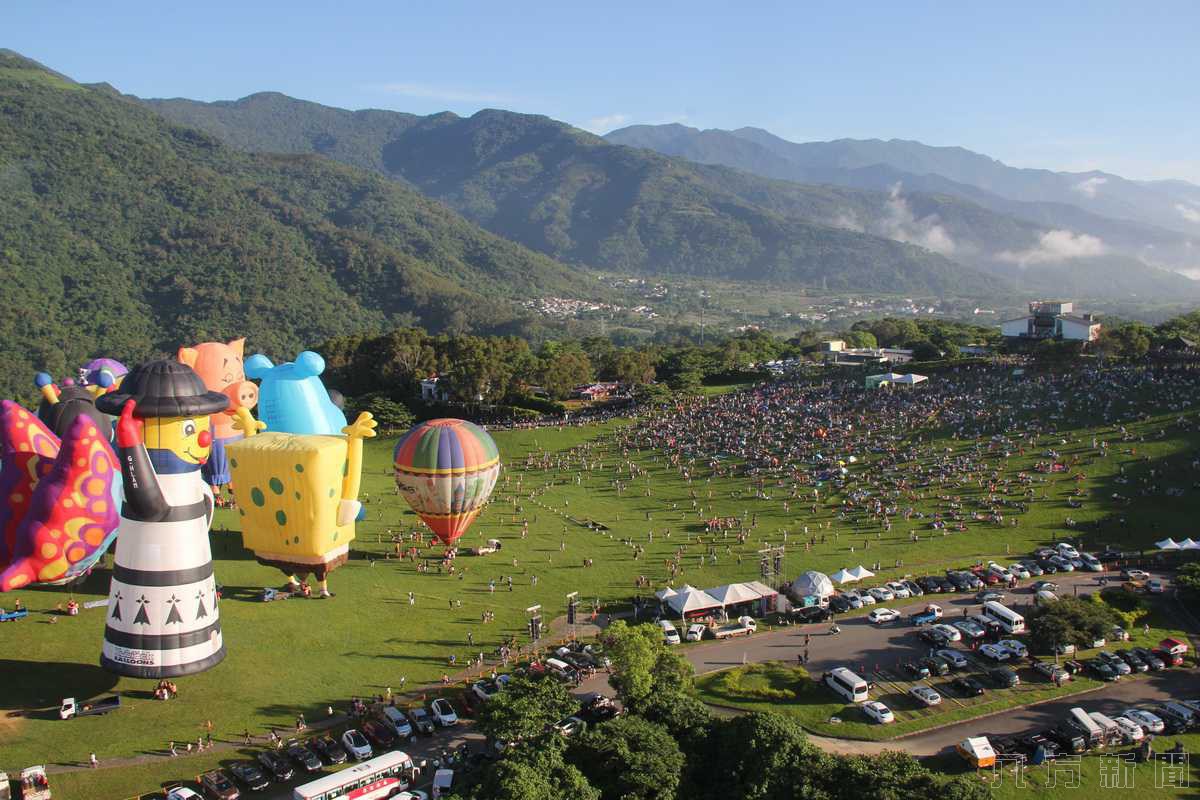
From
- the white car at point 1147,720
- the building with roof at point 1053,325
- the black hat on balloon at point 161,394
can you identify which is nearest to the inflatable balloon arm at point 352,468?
the black hat on balloon at point 161,394

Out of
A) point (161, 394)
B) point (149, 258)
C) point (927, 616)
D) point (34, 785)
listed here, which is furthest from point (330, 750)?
point (149, 258)

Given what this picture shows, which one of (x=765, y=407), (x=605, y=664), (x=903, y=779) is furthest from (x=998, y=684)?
(x=765, y=407)

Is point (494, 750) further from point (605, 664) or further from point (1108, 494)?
point (1108, 494)

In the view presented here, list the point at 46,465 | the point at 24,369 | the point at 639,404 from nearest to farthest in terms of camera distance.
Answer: the point at 46,465
the point at 639,404
the point at 24,369

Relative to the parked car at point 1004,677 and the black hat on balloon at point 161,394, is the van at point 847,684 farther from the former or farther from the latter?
the black hat on balloon at point 161,394

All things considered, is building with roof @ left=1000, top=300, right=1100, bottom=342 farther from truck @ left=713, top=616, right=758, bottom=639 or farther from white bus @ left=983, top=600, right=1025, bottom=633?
truck @ left=713, top=616, right=758, bottom=639

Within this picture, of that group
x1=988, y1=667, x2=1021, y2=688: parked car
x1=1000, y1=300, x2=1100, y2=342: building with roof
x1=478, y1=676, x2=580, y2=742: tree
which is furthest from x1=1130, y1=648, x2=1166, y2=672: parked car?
x1=1000, y1=300, x2=1100, y2=342: building with roof
